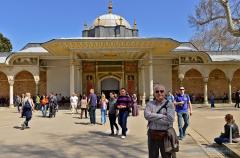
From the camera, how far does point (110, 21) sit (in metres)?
40.2

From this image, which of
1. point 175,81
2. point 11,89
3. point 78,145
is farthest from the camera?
point 175,81

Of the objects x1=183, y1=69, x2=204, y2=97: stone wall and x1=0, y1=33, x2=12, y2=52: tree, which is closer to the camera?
x1=183, y1=69, x2=204, y2=97: stone wall

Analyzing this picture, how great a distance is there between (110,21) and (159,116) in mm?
35217

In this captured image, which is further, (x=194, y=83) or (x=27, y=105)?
(x=194, y=83)

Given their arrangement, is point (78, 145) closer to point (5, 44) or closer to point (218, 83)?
point (218, 83)

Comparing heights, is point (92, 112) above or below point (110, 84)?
below

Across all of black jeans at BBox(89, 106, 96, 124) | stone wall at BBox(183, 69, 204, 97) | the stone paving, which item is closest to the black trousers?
black jeans at BBox(89, 106, 96, 124)

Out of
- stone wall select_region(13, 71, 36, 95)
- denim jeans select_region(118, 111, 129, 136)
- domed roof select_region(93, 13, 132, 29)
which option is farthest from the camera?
domed roof select_region(93, 13, 132, 29)

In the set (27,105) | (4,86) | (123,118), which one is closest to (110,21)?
(4,86)

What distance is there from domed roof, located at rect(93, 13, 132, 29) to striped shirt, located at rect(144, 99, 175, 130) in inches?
1331

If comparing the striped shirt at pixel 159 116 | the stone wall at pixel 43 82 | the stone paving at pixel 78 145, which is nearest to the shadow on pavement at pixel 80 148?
the stone paving at pixel 78 145

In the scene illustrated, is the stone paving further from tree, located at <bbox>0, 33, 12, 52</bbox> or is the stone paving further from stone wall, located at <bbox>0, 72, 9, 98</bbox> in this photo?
tree, located at <bbox>0, 33, 12, 52</bbox>

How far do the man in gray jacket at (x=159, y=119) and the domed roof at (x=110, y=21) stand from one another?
33.8 m

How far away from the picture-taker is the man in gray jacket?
18.7 feet
